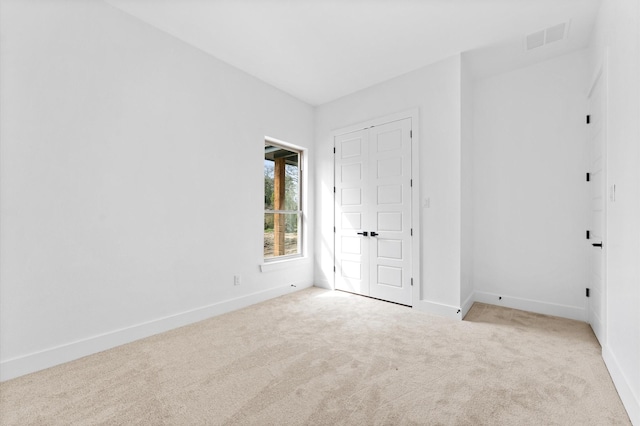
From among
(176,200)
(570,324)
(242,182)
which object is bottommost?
(570,324)

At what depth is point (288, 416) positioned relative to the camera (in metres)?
1.59

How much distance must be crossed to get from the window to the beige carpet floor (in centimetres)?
144

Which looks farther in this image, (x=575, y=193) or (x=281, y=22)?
Result: (x=575, y=193)

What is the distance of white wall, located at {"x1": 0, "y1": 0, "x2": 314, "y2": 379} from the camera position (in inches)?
80.6

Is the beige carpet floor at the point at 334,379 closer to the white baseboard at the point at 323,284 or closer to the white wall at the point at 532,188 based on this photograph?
the white wall at the point at 532,188

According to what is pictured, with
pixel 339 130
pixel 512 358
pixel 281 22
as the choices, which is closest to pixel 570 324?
pixel 512 358

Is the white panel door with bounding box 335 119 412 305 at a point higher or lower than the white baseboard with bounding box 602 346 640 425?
higher

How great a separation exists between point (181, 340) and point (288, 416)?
1497mm

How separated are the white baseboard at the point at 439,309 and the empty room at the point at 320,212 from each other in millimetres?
23

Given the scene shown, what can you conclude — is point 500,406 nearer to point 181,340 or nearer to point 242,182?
point 181,340

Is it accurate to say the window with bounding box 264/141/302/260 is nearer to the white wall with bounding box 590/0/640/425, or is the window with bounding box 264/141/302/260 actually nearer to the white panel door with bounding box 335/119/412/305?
the white panel door with bounding box 335/119/412/305

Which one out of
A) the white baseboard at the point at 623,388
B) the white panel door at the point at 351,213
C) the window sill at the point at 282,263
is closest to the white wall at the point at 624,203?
the white baseboard at the point at 623,388

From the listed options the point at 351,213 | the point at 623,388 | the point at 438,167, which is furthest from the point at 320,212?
the point at 623,388

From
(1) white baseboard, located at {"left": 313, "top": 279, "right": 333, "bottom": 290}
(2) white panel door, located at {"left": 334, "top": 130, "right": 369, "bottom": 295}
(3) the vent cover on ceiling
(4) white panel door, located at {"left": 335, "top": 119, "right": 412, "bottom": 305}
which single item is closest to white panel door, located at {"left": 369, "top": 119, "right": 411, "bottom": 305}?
(4) white panel door, located at {"left": 335, "top": 119, "right": 412, "bottom": 305}
